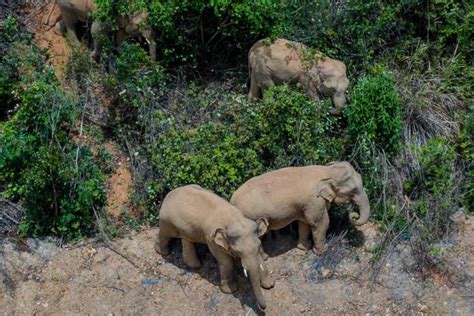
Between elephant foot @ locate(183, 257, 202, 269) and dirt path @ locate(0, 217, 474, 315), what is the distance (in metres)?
0.07

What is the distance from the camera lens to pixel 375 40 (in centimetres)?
1138

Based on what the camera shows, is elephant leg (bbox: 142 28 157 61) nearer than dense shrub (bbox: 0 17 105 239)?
No

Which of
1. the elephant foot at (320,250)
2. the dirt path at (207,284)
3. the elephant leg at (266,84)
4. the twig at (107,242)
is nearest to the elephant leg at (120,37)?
the elephant leg at (266,84)

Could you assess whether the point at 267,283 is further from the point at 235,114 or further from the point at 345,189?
the point at 235,114

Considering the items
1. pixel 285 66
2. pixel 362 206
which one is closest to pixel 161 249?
pixel 362 206

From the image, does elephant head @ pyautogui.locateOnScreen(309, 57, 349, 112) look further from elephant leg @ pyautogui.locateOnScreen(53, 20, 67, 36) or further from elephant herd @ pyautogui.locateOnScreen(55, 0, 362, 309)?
elephant leg @ pyautogui.locateOnScreen(53, 20, 67, 36)

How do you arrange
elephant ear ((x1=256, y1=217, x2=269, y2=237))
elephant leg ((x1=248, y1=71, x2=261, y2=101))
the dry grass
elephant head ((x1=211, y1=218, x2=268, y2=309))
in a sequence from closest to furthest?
elephant head ((x1=211, y1=218, x2=268, y2=309))
elephant ear ((x1=256, y1=217, x2=269, y2=237))
the dry grass
elephant leg ((x1=248, y1=71, x2=261, y2=101))

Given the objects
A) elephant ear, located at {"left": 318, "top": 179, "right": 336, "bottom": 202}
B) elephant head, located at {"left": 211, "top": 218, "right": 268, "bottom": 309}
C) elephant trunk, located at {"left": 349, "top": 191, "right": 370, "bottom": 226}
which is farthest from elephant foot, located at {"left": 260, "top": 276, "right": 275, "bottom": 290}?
elephant trunk, located at {"left": 349, "top": 191, "right": 370, "bottom": 226}

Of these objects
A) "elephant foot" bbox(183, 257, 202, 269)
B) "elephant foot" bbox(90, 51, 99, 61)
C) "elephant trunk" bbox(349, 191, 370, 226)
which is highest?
"elephant foot" bbox(90, 51, 99, 61)

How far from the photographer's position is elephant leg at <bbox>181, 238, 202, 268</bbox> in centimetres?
936

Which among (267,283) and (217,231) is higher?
(217,231)

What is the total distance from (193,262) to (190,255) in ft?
0.34

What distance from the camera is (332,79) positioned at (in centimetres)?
1032

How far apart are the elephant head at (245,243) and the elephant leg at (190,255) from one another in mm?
773
